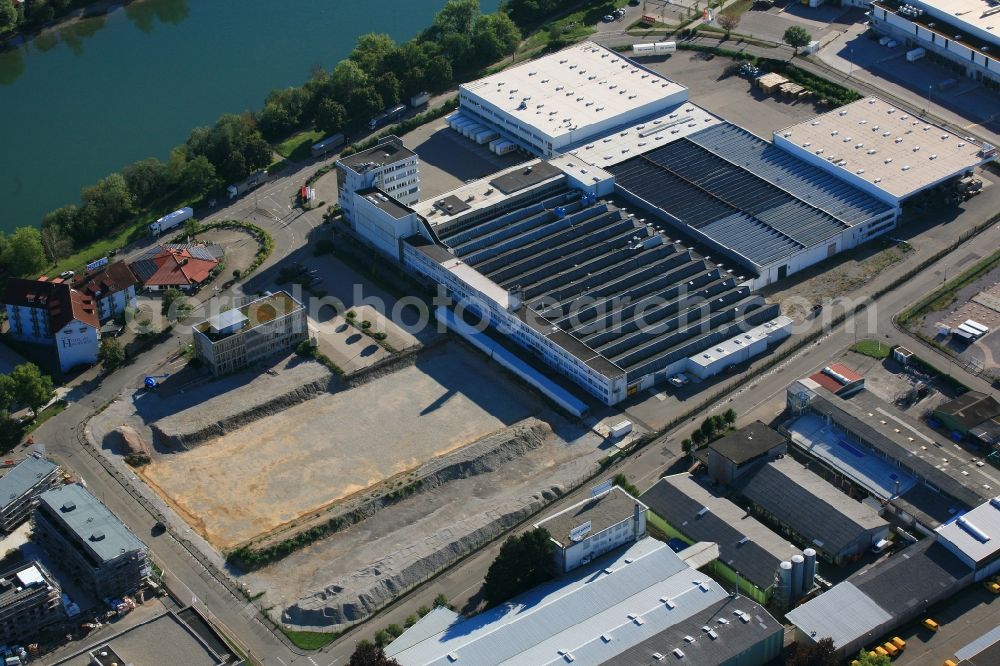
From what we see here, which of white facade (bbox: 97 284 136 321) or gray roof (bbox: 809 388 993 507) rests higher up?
white facade (bbox: 97 284 136 321)

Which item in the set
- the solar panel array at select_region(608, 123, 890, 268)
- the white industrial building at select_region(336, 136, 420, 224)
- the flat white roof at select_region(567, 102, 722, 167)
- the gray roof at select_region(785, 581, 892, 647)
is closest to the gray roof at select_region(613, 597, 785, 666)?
the gray roof at select_region(785, 581, 892, 647)

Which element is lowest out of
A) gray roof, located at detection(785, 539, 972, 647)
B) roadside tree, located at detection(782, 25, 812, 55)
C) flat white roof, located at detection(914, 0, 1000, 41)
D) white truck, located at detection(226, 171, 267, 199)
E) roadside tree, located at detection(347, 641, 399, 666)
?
gray roof, located at detection(785, 539, 972, 647)

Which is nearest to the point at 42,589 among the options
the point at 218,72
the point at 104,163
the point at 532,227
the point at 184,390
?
the point at 184,390

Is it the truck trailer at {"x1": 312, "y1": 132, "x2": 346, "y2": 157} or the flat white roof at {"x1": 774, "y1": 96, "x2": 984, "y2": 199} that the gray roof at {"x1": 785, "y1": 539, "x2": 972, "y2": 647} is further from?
the truck trailer at {"x1": 312, "y1": 132, "x2": 346, "y2": 157}

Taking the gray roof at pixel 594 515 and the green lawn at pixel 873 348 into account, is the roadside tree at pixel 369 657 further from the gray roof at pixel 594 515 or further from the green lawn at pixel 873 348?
the green lawn at pixel 873 348

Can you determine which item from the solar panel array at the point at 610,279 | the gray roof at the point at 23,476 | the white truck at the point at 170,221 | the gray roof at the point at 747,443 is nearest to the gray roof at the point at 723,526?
the gray roof at the point at 747,443

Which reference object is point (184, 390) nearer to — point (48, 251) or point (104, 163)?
point (48, 251)

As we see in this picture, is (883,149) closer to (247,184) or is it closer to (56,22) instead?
(247,184)

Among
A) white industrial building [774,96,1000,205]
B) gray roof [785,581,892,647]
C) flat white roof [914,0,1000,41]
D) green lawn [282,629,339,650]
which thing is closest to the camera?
gray roof [785,581,892,647]

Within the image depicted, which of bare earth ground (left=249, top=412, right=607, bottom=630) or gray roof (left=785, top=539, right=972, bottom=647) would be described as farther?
bare earth ground (left=249, top=412, right=607, bottom=630)

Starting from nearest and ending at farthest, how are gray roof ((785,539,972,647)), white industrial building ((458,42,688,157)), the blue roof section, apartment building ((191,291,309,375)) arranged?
gray roof ((785,539,972,647))
apartment building ((191,291,309,375))
the blue roof section
white industrial building ((458,42,688,157))
